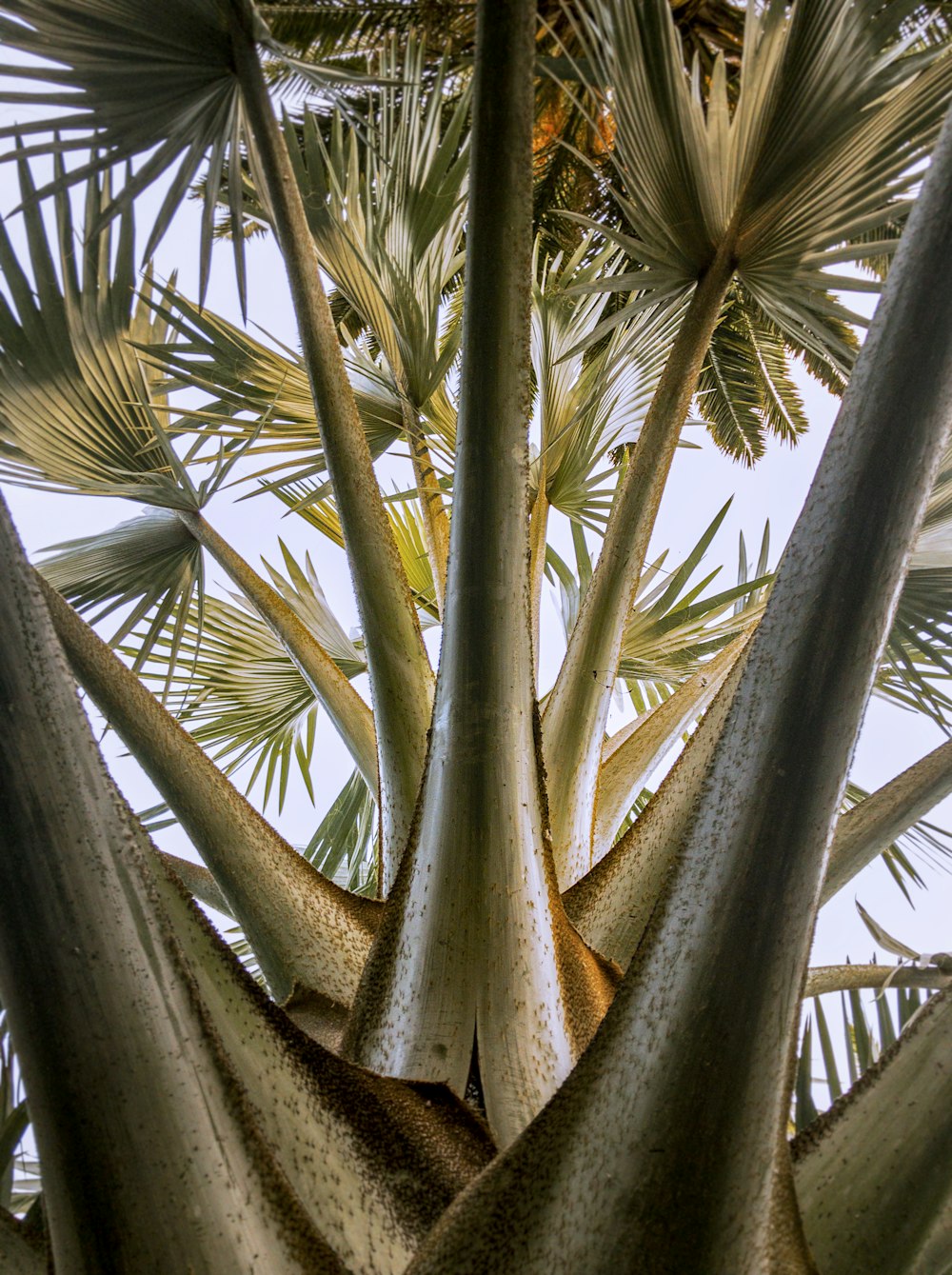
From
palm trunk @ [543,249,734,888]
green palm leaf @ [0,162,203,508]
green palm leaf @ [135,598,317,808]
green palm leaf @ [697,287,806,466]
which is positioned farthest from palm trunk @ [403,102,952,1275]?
green palm leaf @ [697,287,806,466]

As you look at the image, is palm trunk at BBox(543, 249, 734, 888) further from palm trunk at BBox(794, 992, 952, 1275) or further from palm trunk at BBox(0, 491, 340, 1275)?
palm trunk at BBox(0, 491, 340, 1275)

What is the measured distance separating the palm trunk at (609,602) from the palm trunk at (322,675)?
39 cm

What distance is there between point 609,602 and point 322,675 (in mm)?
582

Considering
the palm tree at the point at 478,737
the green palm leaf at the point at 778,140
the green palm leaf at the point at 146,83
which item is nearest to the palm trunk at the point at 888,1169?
the palm tree at the point at 478,737

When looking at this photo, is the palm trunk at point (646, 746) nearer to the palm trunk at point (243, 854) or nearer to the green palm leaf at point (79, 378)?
the palm trunk at point (243, 854)

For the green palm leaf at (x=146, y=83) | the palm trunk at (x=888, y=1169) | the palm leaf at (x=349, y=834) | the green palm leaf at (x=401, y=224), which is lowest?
the palm trunk at (x=888, y=1169)

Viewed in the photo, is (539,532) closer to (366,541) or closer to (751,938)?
(366,541)

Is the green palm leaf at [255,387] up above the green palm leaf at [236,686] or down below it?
above

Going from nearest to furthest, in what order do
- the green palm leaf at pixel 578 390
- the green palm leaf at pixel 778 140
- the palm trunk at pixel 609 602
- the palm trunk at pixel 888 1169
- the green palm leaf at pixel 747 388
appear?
the palm trunk at pixel 888 1169 → the green palm leaf at pixel 778 140 → the palm trunk at pixel 609 602 → the green palm leaf at pixel 578 390 → the green palm leaf at pixel 747 388

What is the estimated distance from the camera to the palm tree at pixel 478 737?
669 mm

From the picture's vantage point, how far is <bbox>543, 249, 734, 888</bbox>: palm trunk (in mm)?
1696

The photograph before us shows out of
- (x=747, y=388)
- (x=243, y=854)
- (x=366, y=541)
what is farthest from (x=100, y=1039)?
(x=747, y=388)

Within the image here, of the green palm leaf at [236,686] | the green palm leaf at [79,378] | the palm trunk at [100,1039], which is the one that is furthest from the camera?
the green palm leaf at [236,686]

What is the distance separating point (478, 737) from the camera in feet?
3.69
